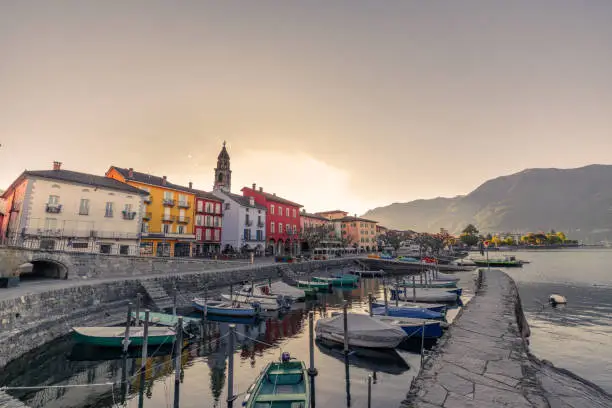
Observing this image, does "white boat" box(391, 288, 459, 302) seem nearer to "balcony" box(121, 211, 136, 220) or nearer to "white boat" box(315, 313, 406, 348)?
"white boat" box(315, 313, 406, 348)

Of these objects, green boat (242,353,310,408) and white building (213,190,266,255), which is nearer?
green boat (242,353,310,408)

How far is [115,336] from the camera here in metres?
17.0

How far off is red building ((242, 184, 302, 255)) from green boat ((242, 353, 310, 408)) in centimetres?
5766

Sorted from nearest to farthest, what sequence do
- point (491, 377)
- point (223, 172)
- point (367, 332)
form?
point (491, 377)
point (367, 332)
point (223, 172)

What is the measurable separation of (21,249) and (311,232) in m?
55.5

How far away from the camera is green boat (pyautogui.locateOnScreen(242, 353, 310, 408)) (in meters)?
9.62

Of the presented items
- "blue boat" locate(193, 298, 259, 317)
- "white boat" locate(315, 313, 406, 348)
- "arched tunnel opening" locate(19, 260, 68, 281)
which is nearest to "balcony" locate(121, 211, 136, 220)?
"arched tunnel opening" locate(19, 260, 68, 281)

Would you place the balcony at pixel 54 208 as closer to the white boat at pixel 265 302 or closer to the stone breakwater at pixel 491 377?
the white boat at pixel 265 302

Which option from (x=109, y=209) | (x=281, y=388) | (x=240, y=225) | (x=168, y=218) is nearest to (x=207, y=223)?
(x=240, y=225)

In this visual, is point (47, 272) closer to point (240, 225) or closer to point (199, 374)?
point (199, 374)

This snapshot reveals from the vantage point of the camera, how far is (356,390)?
13.1 m

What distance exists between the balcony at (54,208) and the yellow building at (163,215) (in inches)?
467

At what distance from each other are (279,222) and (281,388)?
6166 cm

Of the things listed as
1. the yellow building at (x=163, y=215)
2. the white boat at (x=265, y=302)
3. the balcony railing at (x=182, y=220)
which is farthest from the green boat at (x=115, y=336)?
the balcony railing at (x=182, y=220)
